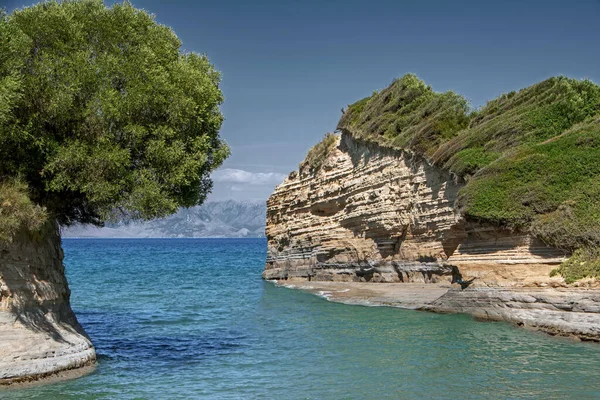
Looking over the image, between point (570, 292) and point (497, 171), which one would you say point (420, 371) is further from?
point (497, 171)

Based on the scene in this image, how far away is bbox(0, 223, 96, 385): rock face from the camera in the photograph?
15.6 meters

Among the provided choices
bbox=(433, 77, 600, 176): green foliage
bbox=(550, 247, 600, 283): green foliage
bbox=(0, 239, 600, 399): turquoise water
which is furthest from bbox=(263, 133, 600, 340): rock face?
bbox=(433, 77, 600, 176): green foliage

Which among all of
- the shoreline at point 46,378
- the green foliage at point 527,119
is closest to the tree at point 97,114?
the shoreline at point 46,378

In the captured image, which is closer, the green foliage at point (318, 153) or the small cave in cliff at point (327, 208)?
the small cave in cliff at point (327, 208)

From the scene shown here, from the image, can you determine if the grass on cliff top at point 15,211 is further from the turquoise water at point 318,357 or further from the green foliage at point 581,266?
the green foliage at point 581,266

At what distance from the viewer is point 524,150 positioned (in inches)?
1147

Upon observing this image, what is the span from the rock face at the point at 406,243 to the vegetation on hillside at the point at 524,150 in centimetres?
92

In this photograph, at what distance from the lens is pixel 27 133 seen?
16.0 meters

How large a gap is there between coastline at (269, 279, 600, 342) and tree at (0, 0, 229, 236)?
45.1 feet

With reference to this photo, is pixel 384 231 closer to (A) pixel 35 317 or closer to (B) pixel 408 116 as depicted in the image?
(B) pixel 408 116

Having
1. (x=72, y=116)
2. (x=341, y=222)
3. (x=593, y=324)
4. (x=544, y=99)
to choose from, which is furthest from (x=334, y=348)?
(x=341, y=222)

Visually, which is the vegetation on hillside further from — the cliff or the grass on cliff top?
the grass on cliff top

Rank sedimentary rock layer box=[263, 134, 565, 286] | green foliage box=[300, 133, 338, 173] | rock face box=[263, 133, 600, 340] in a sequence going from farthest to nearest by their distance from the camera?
green foliage box=[300, 133, 338, 173]
sedimentary rock layer box=[263, 134, 565, 286]
rock face box=[263, 133, 600, 340]

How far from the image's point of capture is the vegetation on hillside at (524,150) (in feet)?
83.8
